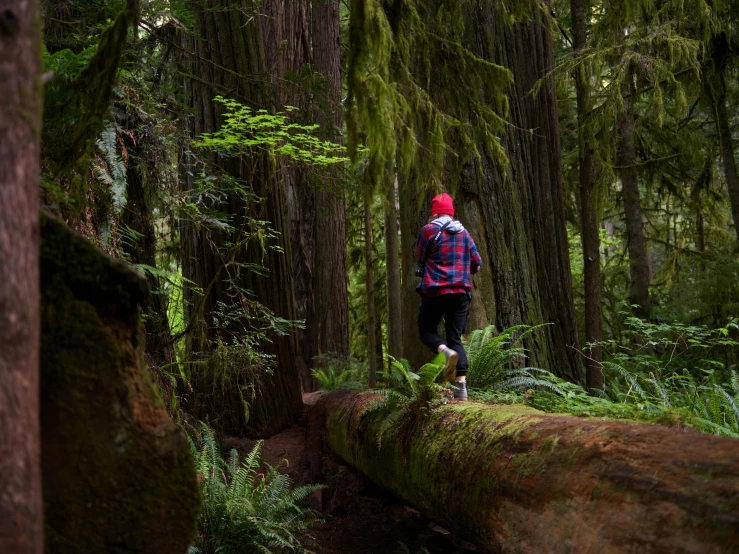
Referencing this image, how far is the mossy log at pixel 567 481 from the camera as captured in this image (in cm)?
256

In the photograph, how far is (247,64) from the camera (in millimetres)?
7828

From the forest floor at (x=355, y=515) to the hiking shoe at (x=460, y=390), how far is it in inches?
43.5

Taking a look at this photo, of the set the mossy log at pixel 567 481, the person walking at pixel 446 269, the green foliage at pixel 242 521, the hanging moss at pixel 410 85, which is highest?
the hanging moss at pixel 410 85

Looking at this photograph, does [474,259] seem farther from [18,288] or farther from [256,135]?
[18,288]

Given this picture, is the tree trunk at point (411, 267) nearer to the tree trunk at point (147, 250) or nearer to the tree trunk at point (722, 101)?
the tree trunk at point (147, 250)

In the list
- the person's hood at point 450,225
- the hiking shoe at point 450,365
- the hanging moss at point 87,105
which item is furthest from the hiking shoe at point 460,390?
the hanging moss at point 87,105

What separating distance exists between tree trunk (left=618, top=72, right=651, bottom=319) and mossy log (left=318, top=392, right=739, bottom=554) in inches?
323

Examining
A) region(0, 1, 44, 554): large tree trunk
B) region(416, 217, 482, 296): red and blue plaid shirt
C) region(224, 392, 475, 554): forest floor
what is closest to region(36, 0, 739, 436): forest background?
region(0, 1, 44, 554): large tree trunk

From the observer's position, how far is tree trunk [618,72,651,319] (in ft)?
39.4

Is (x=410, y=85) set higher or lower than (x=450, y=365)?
higher

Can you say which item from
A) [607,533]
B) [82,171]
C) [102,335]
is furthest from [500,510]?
[82,171]

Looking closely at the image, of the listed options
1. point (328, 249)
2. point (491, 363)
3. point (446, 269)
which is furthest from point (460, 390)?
point (328, 249)

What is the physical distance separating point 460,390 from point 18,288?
4.87 meters

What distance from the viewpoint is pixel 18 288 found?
1.68 metres
